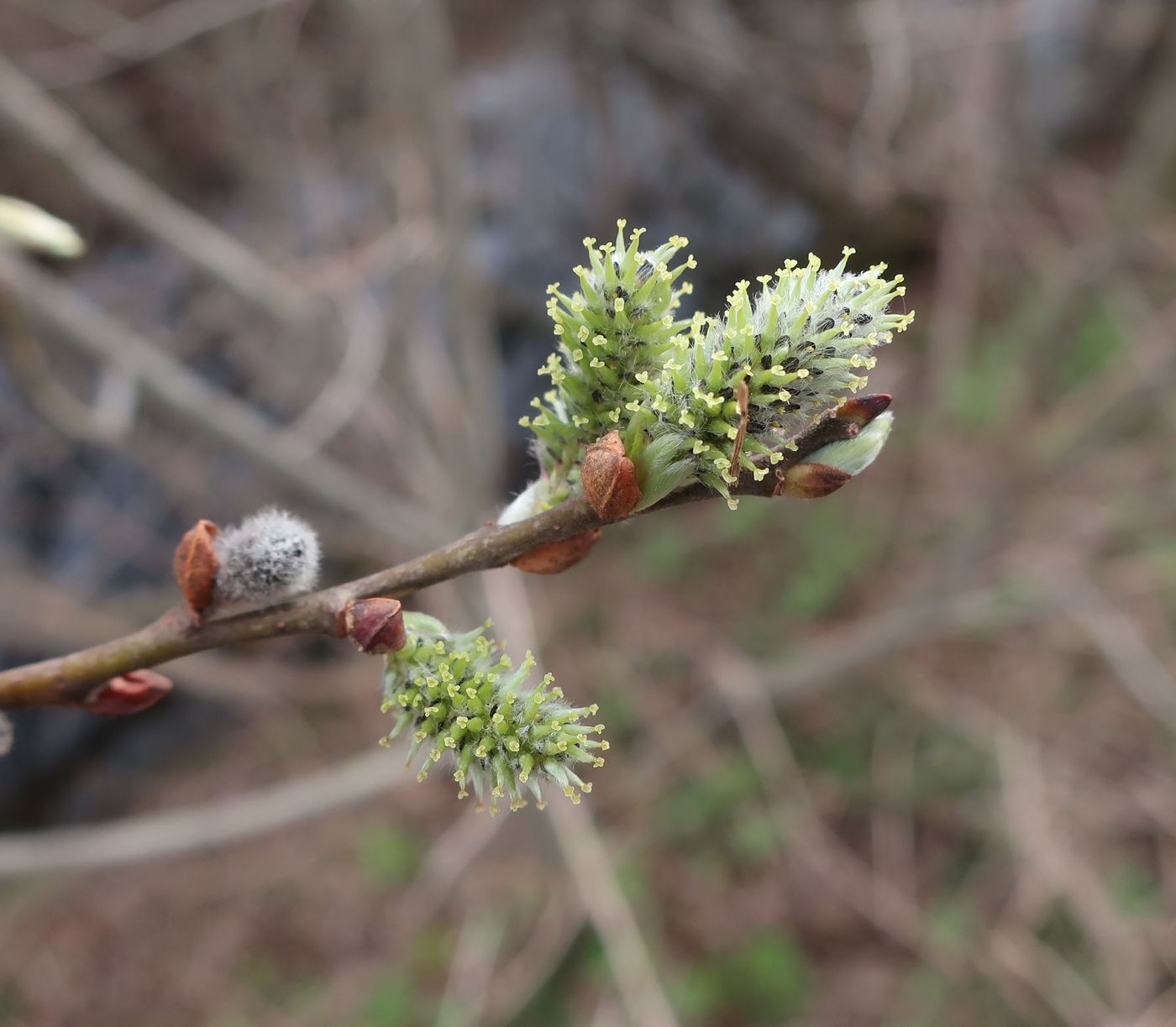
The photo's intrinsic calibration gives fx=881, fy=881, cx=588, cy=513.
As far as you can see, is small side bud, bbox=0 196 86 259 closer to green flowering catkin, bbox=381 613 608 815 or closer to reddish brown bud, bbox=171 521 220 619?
reddish brown bud, bbox=171 521 220 619

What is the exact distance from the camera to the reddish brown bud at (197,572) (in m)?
1.01

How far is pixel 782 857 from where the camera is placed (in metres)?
4.99

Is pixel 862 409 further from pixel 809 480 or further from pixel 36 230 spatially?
pixel 36 230

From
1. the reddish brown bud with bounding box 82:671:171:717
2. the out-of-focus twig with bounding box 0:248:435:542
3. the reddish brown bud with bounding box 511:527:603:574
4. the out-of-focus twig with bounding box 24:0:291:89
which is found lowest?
the reddish brown bud with bounding box 511:527:603:574

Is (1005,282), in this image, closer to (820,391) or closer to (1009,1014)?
(1009,1014)

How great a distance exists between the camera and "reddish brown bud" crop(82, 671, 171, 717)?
3.46 feet

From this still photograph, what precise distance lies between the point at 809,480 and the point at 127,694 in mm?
846

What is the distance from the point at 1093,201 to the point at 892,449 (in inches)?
91.2

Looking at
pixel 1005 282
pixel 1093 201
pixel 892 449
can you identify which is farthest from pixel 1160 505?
pixel 1093 201

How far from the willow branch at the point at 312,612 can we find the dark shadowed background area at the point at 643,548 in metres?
2.18

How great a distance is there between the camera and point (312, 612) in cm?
100

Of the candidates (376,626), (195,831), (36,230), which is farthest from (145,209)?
(376,626)

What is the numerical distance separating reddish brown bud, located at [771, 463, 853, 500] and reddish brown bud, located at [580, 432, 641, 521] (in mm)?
150

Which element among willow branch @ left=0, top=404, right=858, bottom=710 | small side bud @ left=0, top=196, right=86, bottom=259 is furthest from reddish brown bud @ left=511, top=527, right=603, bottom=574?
small side bud @ left=0, top=196, right=86, bottom=259
